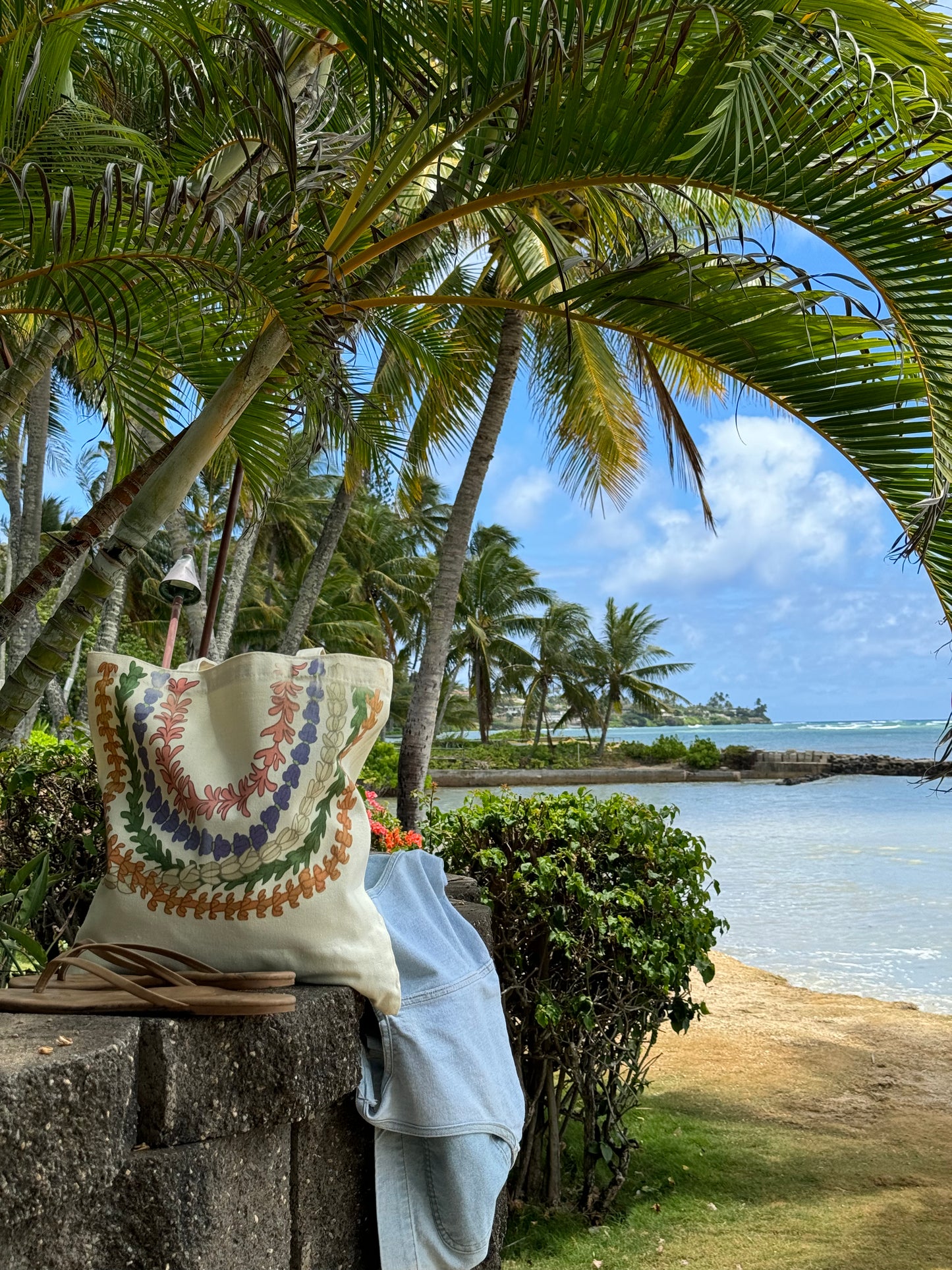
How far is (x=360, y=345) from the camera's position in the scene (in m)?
5.87

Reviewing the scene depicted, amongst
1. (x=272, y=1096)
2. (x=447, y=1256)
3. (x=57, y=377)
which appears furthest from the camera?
(x=57, y=377)

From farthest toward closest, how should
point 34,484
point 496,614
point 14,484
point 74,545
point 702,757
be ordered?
point 702,757 < point 496,614 < point 14,484 < point 34,484 < point 74,545

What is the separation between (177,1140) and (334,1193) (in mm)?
545

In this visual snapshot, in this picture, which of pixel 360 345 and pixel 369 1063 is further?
pixel 360 345

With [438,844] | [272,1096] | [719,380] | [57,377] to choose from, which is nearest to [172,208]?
[272,1096]

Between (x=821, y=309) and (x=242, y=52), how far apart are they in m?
2.36

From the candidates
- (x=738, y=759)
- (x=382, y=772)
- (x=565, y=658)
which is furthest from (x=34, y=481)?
(x=738, y=759)

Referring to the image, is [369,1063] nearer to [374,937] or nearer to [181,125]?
[374,937]

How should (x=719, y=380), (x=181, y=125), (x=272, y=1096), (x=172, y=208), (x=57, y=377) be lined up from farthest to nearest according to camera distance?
(x=57, y=377), (x=719, y=380), (x=181, y=125), (x=172, y=208), (x=272, y=1096)

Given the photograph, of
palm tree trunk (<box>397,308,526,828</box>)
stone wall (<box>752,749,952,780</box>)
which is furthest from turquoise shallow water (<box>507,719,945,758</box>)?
palm tree trunk (<box>397,308,526,828</box>)

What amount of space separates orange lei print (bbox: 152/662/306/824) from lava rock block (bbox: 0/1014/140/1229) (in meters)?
0.38

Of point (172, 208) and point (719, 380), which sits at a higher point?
point (719, 380)

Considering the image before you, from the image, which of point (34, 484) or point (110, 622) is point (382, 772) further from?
point (34, 484)

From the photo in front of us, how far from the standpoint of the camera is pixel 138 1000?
152 centimetres
